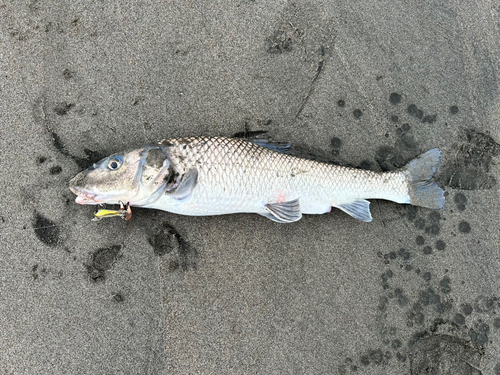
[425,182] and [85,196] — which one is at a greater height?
[425,182]

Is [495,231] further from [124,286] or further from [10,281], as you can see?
[10,281]

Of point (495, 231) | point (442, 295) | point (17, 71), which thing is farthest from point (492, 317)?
point (17, 71)

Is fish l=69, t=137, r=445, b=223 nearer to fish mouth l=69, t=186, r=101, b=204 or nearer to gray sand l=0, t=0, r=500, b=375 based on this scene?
fish mouth l=69, t=186, r=101, b=204

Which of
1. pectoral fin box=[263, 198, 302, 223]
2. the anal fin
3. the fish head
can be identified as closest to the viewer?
the fish head

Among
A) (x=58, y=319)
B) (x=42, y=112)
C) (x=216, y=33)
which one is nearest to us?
(x=58, y=319)

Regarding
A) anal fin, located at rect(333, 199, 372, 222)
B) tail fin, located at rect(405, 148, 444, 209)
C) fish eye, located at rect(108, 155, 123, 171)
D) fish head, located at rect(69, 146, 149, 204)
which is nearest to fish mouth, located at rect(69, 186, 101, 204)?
fish head, located at rect(69, 146, 149, 204)

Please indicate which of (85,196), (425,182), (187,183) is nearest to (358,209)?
(425,182)

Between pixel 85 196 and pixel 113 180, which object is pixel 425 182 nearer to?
pixel 113 180
